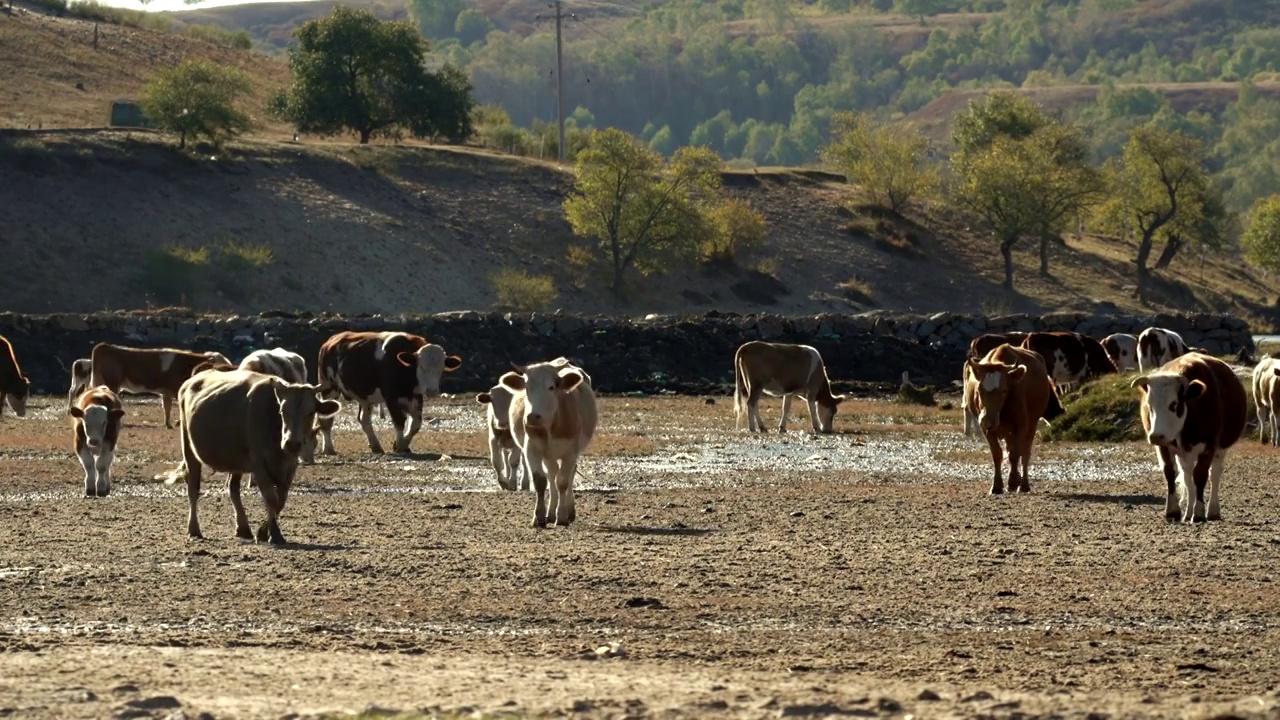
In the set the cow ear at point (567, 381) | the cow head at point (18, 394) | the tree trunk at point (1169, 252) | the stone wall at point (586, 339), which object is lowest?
the tree trunk at point (1169, 252)

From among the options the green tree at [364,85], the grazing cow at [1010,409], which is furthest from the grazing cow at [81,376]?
the green tree at [364,85]

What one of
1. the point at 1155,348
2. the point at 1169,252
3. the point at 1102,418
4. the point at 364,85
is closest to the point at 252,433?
the point at 1102,418

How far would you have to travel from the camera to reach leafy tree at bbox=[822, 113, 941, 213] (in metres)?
99.8

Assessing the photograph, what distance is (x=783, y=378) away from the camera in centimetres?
3769

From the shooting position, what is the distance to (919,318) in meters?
60.7

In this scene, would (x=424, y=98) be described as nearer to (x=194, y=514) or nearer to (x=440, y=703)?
(x=194, y=514)

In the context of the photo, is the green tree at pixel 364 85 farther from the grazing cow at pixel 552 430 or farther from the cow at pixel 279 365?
the grazing cow at pixel 552 430

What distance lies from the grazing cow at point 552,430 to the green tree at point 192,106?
214 feet

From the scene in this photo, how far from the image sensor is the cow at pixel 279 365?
27188 mm

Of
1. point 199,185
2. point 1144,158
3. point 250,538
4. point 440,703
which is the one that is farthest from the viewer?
point 1144,158

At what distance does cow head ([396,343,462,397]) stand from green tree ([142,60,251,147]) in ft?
176

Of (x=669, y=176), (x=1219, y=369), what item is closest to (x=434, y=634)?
(x=1219, y=369)

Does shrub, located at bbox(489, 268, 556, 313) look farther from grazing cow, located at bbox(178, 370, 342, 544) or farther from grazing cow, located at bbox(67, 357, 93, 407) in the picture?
grazing cow, located at bbox(178, 370, 342, 544)

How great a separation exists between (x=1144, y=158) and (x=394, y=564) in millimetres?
96056
